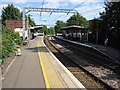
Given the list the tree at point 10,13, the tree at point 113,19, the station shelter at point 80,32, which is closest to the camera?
the tree at point 113,19

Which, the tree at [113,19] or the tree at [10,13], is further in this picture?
the tree at [10,13]

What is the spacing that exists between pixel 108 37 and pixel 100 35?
361 cm

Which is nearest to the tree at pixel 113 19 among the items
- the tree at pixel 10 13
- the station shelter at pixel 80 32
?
the station shelter at pixel 80 32

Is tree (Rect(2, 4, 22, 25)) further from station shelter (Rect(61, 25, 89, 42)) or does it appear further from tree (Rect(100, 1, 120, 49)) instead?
tree (Rect(100, 1, 120, 49))

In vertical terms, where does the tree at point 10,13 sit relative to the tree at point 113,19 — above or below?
above

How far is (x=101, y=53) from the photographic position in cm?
1827

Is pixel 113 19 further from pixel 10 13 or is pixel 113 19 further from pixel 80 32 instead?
pixel 10 13

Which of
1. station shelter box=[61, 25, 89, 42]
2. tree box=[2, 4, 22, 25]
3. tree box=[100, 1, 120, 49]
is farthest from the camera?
tree box=[2, 4, 22, 25]

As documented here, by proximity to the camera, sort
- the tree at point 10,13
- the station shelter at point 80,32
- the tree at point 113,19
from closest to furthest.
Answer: the tree at point 113,19 → the station shelter at point 80,32 → the tree at point 10,13

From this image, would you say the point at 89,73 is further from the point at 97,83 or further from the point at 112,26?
the point at 112,26

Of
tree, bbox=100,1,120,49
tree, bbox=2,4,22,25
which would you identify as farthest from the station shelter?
tree, bbox=2,4,22,25

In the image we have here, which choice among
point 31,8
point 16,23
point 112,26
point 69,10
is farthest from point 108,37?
point 16,23

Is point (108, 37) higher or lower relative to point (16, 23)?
lower

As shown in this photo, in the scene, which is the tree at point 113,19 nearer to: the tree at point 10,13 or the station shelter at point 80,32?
the station shelter at point 80,32
